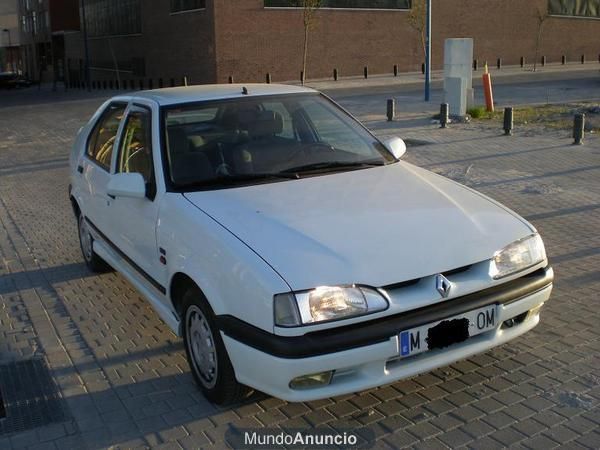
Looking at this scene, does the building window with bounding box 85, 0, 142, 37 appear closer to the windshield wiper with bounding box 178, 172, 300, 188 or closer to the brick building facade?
the brick building facade

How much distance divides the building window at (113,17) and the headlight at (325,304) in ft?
147

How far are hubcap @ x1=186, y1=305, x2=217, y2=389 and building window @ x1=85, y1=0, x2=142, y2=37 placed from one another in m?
44.2

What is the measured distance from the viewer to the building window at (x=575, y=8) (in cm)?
4762

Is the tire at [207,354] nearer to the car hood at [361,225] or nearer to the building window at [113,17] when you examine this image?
the car hood at [361,225]

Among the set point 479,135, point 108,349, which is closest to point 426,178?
point 108,349

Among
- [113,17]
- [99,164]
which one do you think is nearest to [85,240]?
[99,164]

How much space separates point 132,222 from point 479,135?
10.9m

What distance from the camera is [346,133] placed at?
16.9 feet

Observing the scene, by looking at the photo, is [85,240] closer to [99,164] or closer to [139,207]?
[99,164]

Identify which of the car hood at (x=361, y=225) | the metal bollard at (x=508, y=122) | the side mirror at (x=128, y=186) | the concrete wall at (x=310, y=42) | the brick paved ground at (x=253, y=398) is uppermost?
the concrete wall at (x=310, y=42)

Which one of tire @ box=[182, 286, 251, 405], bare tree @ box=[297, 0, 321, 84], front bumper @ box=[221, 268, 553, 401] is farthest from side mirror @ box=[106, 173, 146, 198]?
bare tree @ box=[297, 0, 321, 84]

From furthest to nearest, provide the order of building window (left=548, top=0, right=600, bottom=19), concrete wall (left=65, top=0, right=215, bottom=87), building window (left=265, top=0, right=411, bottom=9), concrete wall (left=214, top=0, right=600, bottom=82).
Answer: building window (left=548, top=0, right=600, bottom=19) < building window (left=265, top=0, right=411, bottom=9) < concrete wall (left=65, top=0, right=215, bottom=87) < concrete wall (left=214, top=0, right=600, bottom=82)

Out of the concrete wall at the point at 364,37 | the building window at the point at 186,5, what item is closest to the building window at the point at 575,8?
the concrete wall at the point at 364,37

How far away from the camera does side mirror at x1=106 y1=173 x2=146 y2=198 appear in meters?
4.36
